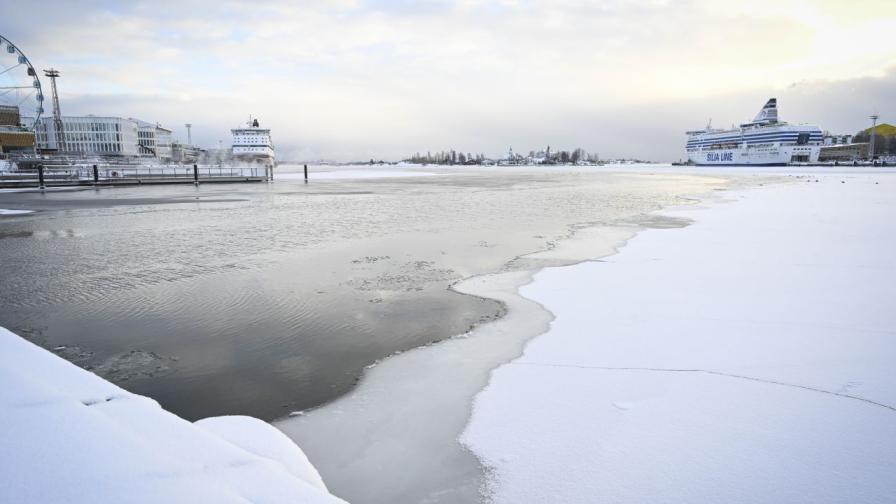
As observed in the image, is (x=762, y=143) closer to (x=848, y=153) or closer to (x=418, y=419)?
(x=848, y=153)

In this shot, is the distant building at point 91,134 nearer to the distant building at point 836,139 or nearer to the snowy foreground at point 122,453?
the snowy foreground at point 122,453

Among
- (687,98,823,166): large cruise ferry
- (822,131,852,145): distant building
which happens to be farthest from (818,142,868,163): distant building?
(687,98,823,166): large cruise ferry

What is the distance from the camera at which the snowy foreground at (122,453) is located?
175 cm

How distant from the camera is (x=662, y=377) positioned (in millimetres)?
3730

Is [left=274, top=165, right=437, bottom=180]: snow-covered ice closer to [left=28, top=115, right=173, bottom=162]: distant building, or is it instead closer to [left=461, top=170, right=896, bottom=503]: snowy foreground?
[left=28, top=115, right=173, bottom=162]: distant building

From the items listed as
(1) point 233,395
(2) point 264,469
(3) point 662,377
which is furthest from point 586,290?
(2) point 264,469

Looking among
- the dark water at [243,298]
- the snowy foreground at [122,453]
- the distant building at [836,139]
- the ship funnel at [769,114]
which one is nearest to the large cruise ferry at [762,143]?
the ship funnel at [769,114]

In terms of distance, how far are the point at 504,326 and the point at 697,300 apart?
250 cm

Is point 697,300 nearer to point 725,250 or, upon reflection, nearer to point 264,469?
point 725,250

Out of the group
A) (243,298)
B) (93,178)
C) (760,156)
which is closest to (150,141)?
(93,178)

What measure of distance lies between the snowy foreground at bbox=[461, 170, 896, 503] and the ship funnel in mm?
94895

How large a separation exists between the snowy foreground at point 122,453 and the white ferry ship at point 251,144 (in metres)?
78.5

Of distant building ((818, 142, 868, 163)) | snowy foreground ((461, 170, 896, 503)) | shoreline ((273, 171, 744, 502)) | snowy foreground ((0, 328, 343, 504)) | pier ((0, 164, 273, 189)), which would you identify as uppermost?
distant building ((818, 142, 868, 163))

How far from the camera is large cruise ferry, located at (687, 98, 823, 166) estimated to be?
76.1m
